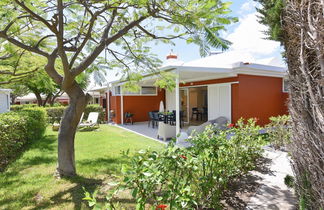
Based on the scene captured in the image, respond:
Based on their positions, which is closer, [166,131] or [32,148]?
[32,148]

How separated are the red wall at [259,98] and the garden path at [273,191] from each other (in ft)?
14.5

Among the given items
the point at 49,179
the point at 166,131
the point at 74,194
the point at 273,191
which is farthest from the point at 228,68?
the point at 49,179

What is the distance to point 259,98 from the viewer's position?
31.9 ft

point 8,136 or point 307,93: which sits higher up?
point 307,93

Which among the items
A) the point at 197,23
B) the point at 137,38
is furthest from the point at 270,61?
the point at 197,23

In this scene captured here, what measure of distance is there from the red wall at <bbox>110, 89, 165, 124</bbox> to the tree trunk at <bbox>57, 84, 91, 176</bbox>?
1030 centimetres

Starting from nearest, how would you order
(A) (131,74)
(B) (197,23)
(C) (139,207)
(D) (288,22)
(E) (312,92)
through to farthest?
(C) (139,207)
(E) (312,92)
(D) (288,22)
(B) (197,23)
(A) (131,74)

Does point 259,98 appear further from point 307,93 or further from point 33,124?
point 33,124

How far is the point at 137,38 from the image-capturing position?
5.78 m

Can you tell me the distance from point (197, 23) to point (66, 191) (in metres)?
4.05

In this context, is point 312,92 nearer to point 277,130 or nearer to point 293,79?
point 293,79

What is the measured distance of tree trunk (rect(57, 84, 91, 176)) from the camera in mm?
4430

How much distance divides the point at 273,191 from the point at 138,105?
1253 centimetres

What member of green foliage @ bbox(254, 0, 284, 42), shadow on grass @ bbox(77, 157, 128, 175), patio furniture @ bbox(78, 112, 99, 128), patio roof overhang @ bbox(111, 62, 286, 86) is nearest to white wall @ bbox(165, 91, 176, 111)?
patio roof overhang @ bbox(111, 62, 286, 86)
